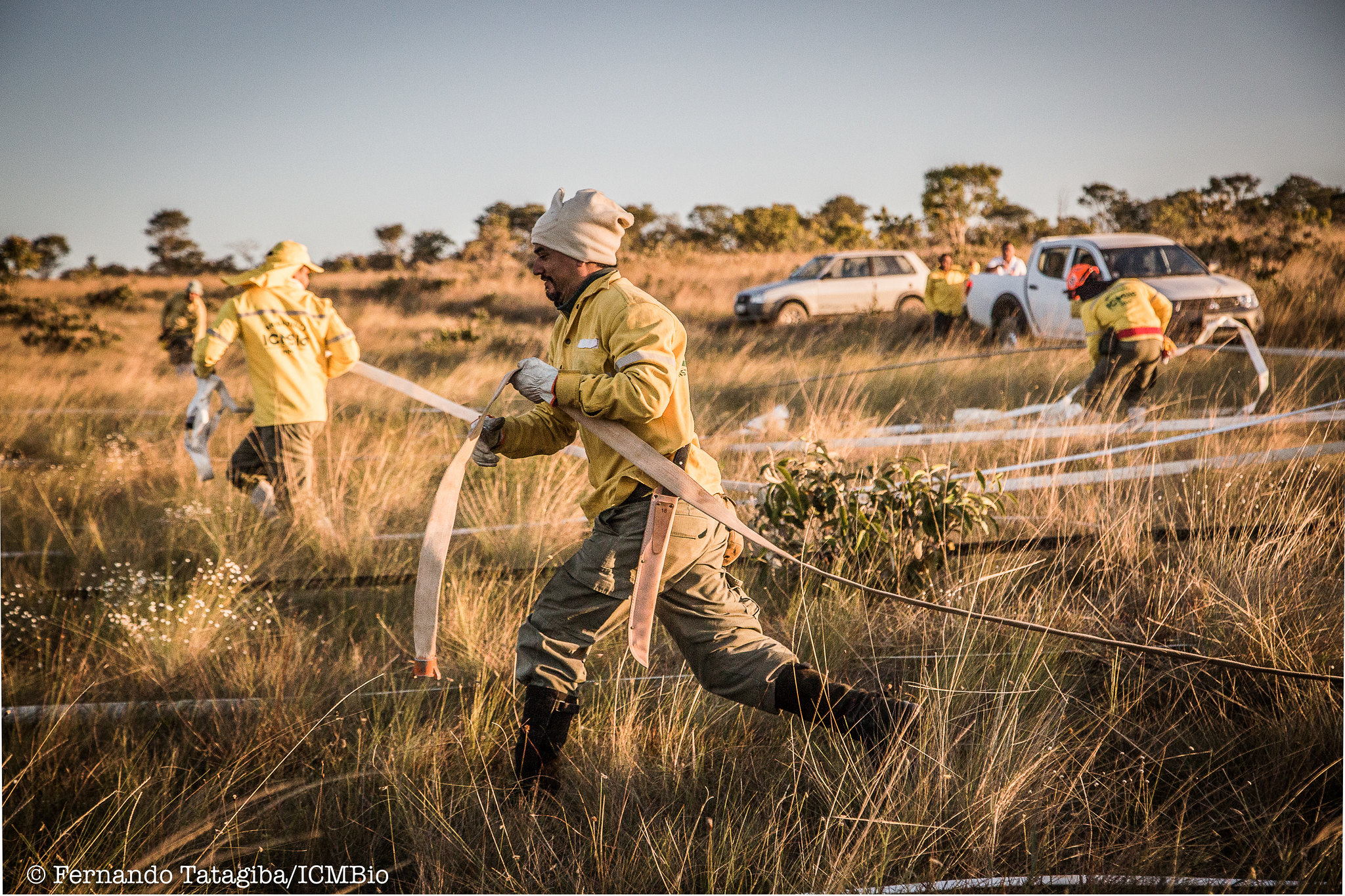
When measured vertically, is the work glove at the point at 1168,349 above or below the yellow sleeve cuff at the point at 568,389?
below

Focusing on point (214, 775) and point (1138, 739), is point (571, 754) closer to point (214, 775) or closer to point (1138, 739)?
point (214, 775)

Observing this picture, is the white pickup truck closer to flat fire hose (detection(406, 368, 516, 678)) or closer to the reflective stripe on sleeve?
the reflective stripe on sleeve

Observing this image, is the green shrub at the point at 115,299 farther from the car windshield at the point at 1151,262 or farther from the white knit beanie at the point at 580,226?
the white knit beanie at the point at 580,226

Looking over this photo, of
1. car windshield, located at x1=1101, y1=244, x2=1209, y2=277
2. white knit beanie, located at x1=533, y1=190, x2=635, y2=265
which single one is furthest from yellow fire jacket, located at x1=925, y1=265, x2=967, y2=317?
white knit beanie, located at x1=533, y1=190, x2=635, y2=265

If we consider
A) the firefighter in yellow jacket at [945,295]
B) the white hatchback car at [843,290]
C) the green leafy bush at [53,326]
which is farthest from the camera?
the green leafy bush at [53,326]

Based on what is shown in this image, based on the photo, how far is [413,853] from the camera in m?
2.63

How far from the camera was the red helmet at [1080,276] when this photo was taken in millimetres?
7398

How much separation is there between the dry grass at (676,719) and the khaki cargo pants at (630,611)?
0.33 metres

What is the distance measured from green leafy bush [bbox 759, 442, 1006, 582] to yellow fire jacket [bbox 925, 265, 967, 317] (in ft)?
32.0

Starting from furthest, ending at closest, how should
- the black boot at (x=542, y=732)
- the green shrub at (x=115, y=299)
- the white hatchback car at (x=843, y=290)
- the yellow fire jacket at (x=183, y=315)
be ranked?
the green shrub at (x=115, y=299)
the white hatchback car at (x=843, y=290)
the yellow fire jacket at (x=183, y=315)
the black boot at (x=542, y=732)

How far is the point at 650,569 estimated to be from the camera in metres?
2.49

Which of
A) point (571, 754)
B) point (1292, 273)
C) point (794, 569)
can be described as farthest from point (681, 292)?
point (571, 754)

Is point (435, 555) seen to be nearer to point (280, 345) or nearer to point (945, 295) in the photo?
point (280, 345)

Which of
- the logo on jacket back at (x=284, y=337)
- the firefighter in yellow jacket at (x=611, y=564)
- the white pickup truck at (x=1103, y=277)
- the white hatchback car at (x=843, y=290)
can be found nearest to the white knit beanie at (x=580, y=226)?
the firefighter in yellow jacket at (x=611, y=564)
